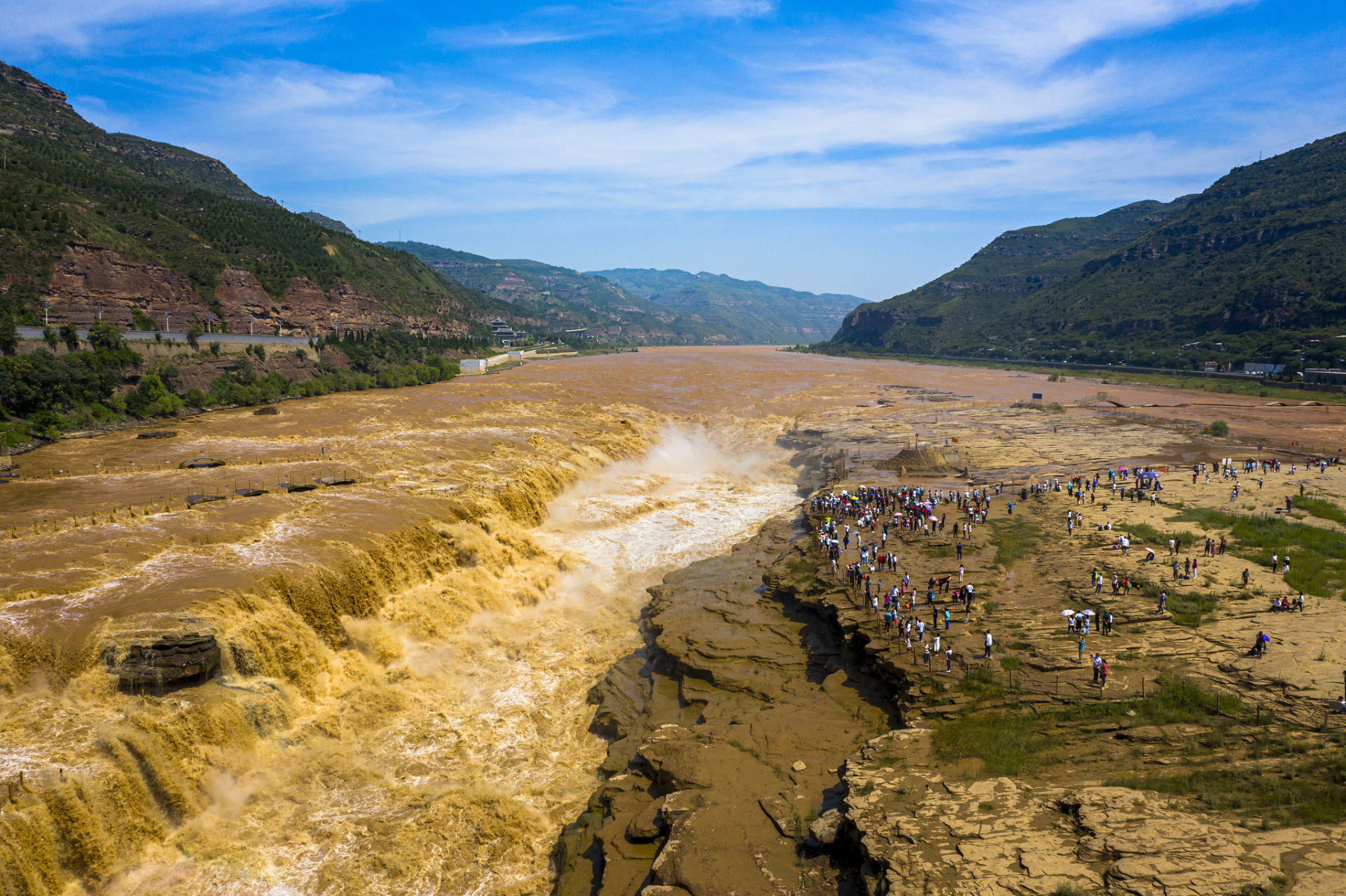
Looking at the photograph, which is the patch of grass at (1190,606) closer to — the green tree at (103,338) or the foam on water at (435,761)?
the foam on water at (435,761)

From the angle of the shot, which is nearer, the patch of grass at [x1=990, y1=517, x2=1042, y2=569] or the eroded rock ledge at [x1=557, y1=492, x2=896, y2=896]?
the eroded rock ledge at [x1=557, y1=492, x2=896, y2=896]

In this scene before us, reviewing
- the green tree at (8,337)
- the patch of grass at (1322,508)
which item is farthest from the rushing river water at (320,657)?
the patch of grass at (1322,508)

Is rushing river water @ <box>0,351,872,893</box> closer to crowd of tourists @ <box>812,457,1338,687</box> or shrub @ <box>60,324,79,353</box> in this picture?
crowd of tourists @ <box>812,457,1338,687</box>

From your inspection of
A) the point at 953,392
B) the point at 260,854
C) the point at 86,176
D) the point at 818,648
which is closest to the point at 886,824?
the point at 818,648

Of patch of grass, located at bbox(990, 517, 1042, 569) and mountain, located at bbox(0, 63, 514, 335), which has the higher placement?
mountain, located at bbox(0, 63, 514, 335)

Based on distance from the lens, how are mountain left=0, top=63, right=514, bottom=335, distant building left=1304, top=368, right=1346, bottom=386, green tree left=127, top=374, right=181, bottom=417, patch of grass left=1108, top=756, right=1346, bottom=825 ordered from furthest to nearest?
distant building left=1304, top=368, right=1346, bottom=386
mountain left=0, top=63, right=514, bottom=335
green tree left=127, top=374, right=181, bottom=417
patch of grass left=1108, top=756, right=1346, bottom=825

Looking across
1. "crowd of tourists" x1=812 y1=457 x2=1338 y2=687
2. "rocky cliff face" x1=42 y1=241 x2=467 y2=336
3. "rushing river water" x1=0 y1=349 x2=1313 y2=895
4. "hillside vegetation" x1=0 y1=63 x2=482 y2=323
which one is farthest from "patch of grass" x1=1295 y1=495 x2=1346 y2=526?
"rocky cliff face" x1=42 y1=241 x2=467 y2=336

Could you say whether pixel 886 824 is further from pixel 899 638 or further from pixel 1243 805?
pixel 899 638

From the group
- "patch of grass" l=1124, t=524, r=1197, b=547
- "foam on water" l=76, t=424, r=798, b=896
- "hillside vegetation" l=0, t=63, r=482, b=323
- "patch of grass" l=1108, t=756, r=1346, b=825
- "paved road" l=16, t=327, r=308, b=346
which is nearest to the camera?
"patch of grass" l=1108, t=756, r=1346, b=825
